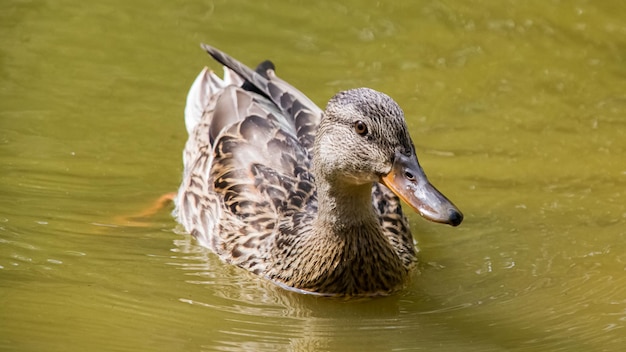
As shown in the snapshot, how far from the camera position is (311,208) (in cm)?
768

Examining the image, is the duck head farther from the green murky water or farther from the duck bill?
the green murky water

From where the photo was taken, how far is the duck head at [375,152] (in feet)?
21.0

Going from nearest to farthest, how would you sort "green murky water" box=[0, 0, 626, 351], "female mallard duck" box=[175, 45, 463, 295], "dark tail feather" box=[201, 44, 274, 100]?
"female mallard duck" box=[175, 45, 463, 295] → "green murky water" box=[0, 0, 626, 351] → "dark tail feather" box=[201, 44, 274, 100]

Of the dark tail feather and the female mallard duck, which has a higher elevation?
the dark tail feather

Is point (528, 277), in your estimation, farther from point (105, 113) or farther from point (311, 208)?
point (105, 113)

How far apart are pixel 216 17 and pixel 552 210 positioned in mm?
4379

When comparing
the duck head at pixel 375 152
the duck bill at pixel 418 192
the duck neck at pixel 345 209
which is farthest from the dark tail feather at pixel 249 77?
the duck bill at pixel 418 192

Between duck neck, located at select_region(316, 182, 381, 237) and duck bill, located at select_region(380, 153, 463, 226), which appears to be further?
duck neck, located at select_region(316, 182, 381, 237)

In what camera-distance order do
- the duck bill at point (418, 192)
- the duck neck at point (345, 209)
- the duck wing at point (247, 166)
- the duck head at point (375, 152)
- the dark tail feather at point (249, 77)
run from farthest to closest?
1. the dark tail feather at point (249, 77)
2. the duck wing at point (247, 166)
3. the duck neck at point (345, 209)
4. the duck head at point (375, 152)
5. the duck bill at point (418, 192)

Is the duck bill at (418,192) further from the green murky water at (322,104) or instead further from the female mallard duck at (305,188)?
the green murky water at (322,104)

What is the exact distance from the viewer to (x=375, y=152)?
6.62 m

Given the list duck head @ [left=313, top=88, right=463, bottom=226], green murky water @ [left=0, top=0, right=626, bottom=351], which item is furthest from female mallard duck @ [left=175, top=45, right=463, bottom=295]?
green murky water @ [left=0, top=0, right=626, bottom=351]

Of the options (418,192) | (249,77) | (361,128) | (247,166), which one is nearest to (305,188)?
(247,166)

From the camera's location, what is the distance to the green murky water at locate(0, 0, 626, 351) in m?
6.80
